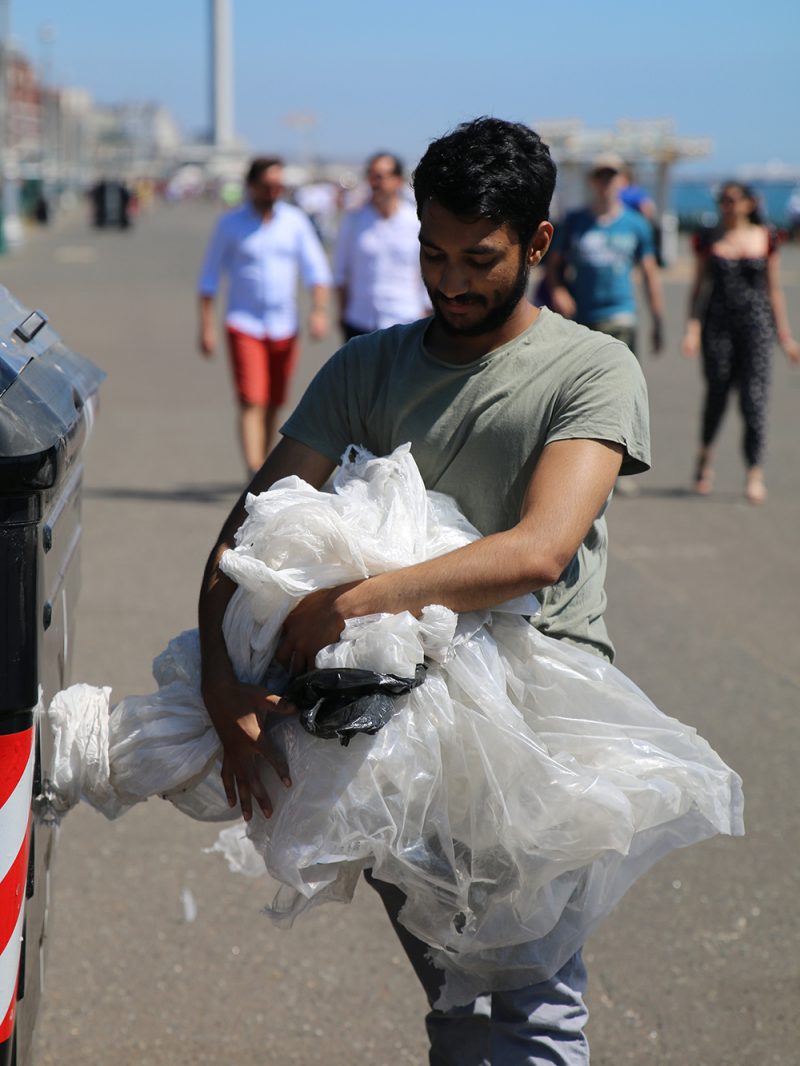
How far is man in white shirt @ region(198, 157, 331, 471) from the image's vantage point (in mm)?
8445

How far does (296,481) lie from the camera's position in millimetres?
2375

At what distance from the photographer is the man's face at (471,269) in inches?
90.2

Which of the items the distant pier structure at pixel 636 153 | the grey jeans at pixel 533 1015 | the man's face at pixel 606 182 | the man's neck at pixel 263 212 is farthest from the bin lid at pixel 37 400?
the distant pier structure at pixel 636 153

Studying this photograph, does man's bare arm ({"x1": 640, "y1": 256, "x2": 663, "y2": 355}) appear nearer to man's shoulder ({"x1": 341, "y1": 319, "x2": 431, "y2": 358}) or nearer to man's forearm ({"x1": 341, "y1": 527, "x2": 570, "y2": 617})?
man's shoulder ({"x1": 341, "y1": 319, "x2": 431, "y2": 358})

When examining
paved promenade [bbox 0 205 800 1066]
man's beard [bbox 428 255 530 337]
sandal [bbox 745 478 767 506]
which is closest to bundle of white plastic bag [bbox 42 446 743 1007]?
man's beard [bbox 428 255 530 337]

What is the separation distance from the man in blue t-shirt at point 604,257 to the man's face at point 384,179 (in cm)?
118

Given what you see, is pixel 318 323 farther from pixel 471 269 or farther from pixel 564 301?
pixel 471 269

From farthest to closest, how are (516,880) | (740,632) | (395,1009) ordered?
(740,632) < (395,1009) < (516,880)

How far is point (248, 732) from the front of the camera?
2.24m

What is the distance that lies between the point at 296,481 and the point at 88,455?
818cm

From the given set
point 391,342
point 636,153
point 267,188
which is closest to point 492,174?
point 391,342

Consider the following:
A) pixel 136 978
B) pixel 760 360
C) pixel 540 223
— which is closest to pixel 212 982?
pixel 136 978

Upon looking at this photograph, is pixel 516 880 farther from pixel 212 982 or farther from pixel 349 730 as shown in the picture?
pixel 212 982

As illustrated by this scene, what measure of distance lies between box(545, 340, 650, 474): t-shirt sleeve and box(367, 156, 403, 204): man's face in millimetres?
6177
